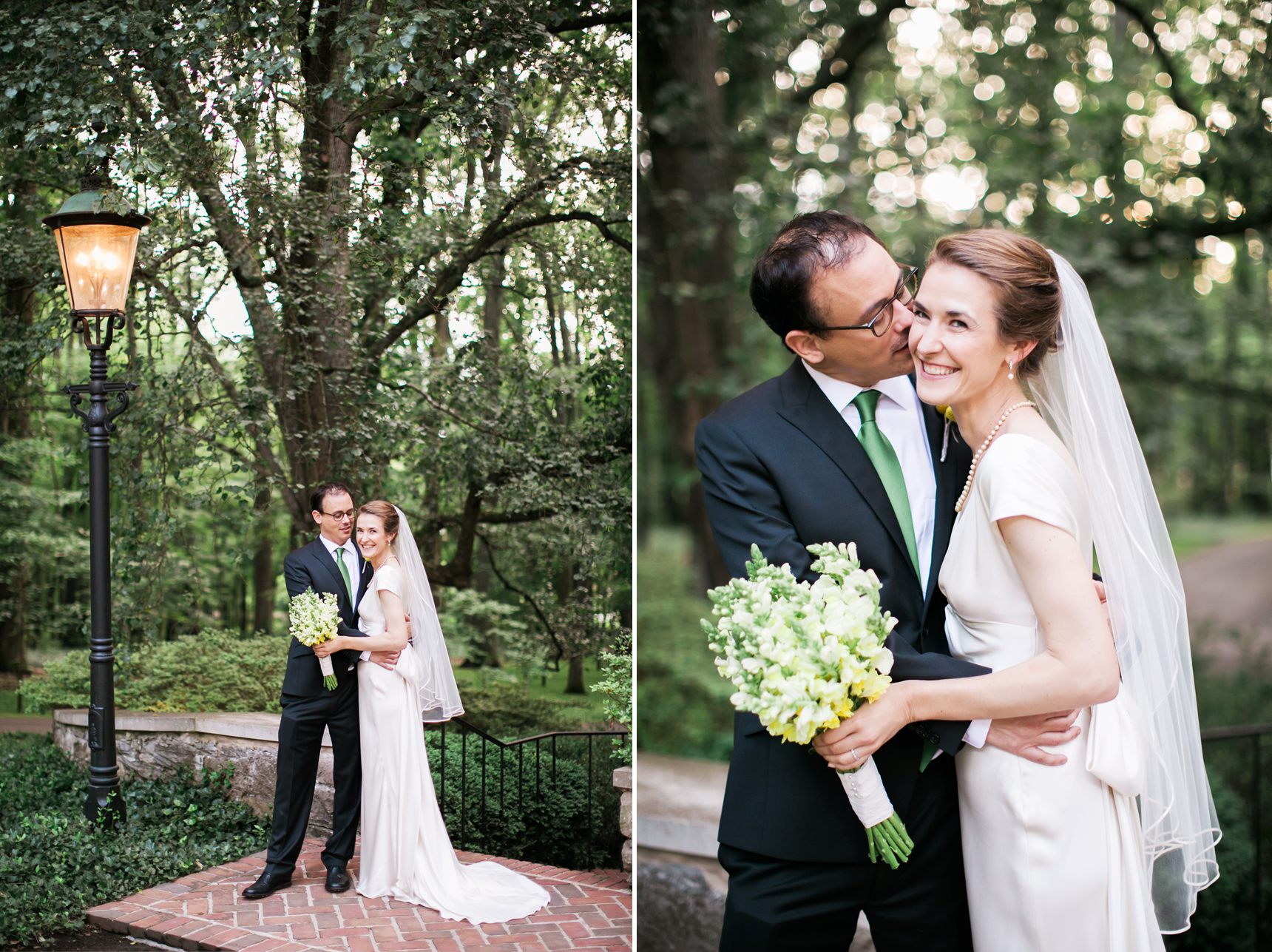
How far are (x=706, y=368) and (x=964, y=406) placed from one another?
488cm

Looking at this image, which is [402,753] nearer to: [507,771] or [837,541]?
[507,771]

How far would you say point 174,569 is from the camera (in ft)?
8.75

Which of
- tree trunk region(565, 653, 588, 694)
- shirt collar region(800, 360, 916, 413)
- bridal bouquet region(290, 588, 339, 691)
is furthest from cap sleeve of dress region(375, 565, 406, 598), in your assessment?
shirt collar region(800, 360, 916, 413)

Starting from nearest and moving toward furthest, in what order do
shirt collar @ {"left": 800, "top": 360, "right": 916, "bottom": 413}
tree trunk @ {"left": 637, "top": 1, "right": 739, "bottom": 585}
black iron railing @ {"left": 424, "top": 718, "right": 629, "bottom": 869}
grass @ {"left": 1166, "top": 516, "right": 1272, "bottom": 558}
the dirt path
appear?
shirt collar @ {"left": 800, "top": 360, "right": 916, "bottom": 413}, black iron railing @ {"left": 424, "top": 718, "right": 629, "bottom": 869}, tree trunk @ {"left": 637, "top": 1, "right": 739, "bottom": 585}, the dirt path, grass @ {"left": 1166, "top": 516, "right": 1272, "bottom": 558}

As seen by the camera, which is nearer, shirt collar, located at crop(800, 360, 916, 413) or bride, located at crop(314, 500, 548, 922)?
shirt collar, located at crop(800, 360, 916, 413)

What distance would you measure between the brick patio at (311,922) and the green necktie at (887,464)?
1.46 metres

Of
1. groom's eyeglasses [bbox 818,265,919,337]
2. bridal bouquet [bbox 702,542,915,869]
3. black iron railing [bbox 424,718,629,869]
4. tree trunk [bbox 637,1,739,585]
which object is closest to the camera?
bridal bouquet [bbox 702,542,915,869]

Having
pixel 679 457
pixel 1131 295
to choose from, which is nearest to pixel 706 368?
pixel 679 457

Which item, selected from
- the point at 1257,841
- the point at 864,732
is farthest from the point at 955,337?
the point at 1257,841

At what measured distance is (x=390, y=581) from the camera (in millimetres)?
2580

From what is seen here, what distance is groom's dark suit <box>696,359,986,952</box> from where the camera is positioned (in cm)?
195

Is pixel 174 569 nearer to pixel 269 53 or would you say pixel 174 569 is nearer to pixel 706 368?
pixel 269 53

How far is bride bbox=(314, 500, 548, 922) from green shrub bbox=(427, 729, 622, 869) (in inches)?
3.0

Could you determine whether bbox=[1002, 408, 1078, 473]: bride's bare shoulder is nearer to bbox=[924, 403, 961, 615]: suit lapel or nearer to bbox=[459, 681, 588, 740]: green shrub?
bbox=[924, 403, 961, 615]: suit lapel
